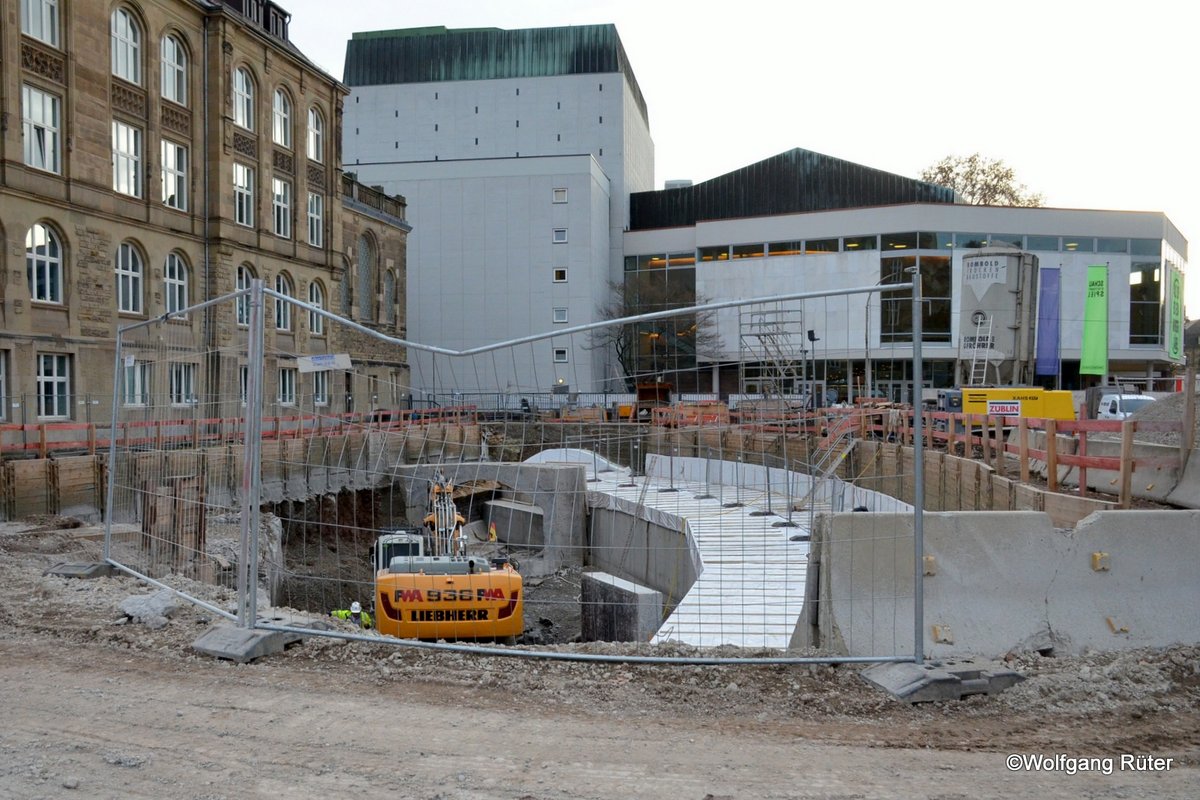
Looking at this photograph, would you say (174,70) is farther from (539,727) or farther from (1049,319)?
(1049,319)

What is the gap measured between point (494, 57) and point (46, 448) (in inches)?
2280

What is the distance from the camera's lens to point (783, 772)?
5.16 meters

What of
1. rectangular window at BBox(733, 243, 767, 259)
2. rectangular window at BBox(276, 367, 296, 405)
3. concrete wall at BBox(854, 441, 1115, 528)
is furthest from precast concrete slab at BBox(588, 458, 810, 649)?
rectangular window at BBox(733, 243, 767, 259)

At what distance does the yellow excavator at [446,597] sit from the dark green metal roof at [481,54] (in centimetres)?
6196

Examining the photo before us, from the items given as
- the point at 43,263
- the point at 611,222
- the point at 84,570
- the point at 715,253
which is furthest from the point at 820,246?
the point at 84,570

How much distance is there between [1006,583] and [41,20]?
29250mm

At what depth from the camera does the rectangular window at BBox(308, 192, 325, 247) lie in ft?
137

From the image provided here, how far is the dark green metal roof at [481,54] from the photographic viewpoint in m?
70.6

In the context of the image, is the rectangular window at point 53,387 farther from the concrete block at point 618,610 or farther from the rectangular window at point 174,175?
the concrete block at point 618,610

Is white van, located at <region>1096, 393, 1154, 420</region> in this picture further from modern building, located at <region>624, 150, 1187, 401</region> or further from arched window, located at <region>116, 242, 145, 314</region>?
arched window, located at <region>116, 242, 145, 314</region>

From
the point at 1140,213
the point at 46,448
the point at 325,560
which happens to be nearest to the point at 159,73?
the point at 46,448

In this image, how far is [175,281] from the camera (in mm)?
33000

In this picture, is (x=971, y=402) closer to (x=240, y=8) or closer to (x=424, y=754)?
(x=424, y=754)

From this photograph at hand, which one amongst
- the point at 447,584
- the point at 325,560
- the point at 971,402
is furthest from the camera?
the point at 971,402
